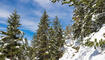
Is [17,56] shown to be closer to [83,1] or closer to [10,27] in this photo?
[10,27]

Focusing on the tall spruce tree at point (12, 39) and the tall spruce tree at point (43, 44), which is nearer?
the tall spruce tree at point (12, 39)

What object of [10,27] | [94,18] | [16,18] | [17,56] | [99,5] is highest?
[16,18]

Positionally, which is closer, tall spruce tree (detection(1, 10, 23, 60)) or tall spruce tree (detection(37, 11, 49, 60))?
tall spruce tree (detection(1, 10, 23, 60))

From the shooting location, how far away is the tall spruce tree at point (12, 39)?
16266mm

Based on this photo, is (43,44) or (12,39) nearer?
(12,39)

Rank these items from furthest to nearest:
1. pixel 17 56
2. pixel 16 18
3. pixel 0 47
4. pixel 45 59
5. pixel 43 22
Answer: pixel 43 22, pixel 45 59, pixel 16 18, pixel 17 56, pixel 0 47

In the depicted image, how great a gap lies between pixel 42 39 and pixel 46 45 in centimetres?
182

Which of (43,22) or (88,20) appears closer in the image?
(88,20)

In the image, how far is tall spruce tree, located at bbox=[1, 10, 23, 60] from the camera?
A: 640 inches

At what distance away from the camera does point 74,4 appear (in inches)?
201

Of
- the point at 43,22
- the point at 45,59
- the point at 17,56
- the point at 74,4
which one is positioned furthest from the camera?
the point at 43,22

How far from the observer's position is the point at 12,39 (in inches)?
673

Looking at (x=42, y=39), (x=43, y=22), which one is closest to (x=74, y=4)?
(x=42, y=39)

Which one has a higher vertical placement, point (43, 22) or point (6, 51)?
Answer: point (43, 22)
